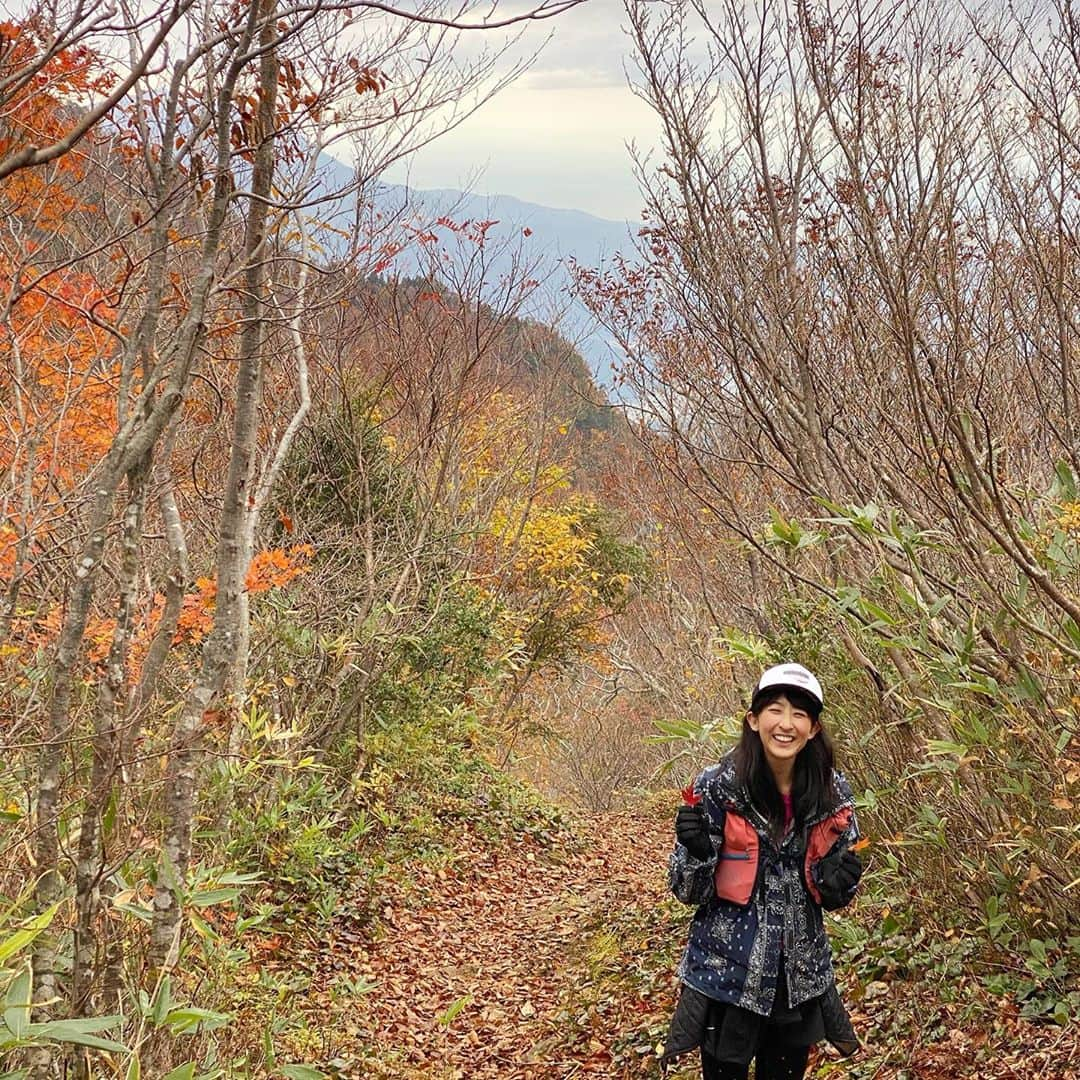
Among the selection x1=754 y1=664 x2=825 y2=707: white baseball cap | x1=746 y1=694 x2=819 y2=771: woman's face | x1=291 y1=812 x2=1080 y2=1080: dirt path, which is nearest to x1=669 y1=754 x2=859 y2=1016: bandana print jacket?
x1=746 y1=694 x2=819 y2=771: woman's face

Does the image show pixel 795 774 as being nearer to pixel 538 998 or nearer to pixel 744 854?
pixel 744 854

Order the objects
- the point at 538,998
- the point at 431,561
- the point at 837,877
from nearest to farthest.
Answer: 1. the point at 837,877
2. the point at 538,998
3. the point at 431,561

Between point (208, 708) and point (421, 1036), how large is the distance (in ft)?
8.58

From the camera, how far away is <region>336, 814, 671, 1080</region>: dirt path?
15.7 feet

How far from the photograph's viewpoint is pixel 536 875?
27.8 ft

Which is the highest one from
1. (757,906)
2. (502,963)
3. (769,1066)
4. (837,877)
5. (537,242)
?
(537,242)

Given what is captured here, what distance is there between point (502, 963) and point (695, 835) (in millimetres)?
4283

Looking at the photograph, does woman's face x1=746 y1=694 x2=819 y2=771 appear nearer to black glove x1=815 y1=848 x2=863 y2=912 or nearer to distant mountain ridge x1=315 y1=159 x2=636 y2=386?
black glove x1=815 y1=848 x2=863 y2=912

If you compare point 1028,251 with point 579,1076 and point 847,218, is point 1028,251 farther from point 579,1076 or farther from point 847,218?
point 579,1076

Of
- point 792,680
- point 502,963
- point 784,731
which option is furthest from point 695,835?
point 502,963

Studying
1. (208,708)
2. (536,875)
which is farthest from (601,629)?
(208,708)

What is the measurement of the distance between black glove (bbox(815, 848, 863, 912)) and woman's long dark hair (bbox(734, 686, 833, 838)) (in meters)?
0.12

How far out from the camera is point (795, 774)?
270 centimetres

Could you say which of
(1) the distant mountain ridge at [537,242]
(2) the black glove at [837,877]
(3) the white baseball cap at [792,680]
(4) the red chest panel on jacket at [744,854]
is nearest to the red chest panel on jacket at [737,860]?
(4) the red chest panel on jacket at [744,854]
